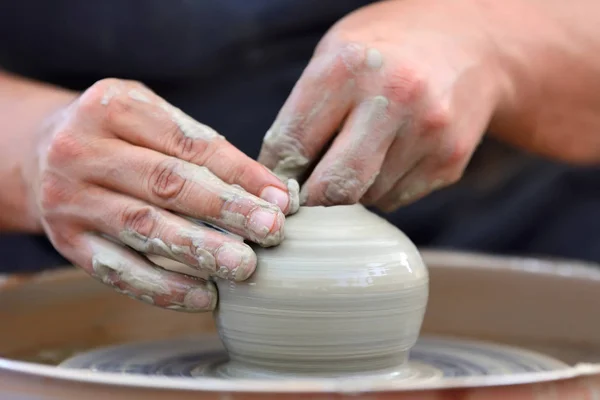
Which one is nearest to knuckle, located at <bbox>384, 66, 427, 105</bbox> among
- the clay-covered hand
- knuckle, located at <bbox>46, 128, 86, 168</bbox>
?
the clay-covered hand

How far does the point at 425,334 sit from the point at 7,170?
65 cm

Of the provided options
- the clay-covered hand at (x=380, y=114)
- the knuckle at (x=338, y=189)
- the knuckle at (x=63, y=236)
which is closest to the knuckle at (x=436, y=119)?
the clay-covered hand at (x=380, y=114)

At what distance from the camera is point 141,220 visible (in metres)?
0.90

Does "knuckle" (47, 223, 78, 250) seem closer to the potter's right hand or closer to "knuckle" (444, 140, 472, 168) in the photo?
the potter's right hand

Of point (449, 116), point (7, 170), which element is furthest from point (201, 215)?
point (7, 170)

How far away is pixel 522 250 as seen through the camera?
5.77 feet

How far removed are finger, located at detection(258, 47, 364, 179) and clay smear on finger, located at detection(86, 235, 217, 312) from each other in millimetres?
190

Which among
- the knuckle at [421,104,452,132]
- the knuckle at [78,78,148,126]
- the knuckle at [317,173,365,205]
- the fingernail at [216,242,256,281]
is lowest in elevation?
the fingernail at [216,242,256,281]

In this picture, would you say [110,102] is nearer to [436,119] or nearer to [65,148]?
[65,148]

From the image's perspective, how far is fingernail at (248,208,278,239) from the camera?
85 cm

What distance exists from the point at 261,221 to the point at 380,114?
0.22 meters

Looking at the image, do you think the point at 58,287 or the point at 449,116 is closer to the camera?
the point at 449,116

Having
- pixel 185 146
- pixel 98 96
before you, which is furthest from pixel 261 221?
pixel 98 96

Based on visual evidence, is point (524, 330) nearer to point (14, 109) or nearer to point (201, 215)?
point (201, 215)
